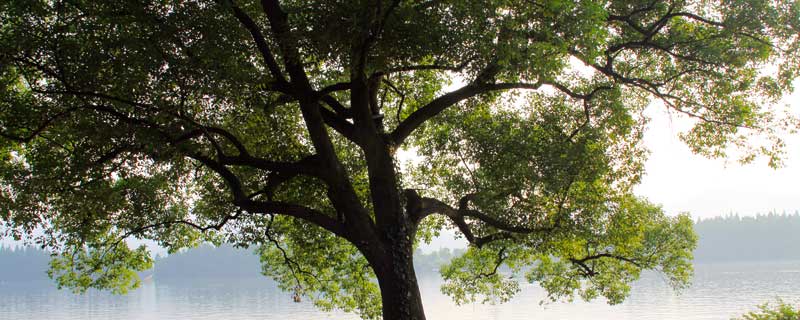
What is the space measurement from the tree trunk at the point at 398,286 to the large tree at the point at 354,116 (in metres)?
0.06

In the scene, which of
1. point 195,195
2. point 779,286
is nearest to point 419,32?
point 195,195

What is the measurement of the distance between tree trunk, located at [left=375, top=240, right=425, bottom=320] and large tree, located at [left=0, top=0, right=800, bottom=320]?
6cm

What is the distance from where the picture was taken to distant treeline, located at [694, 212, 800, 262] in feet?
534

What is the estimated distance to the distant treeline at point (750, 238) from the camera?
163 m

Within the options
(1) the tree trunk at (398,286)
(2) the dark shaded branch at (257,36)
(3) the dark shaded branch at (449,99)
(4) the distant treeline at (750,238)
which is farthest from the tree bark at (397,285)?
(4) the distant treeline at (750,238)

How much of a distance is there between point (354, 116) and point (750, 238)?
584 feet

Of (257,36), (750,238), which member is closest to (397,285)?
(257,36)

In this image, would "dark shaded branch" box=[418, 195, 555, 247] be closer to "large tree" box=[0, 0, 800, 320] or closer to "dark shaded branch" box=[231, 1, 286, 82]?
"large tree" box=[0, 0, 800, 320]

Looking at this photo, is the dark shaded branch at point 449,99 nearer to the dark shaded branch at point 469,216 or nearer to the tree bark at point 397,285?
the dark shaded branch at point 469,216

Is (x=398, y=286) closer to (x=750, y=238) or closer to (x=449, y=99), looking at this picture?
(x=449, y=99)

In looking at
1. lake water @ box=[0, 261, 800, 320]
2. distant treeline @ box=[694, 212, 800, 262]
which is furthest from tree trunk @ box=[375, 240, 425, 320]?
distant treeline @ box=[694, 212, 800, 262]

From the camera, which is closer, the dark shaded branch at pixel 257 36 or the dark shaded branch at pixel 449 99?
the dark shaded branch at pixel 257 36

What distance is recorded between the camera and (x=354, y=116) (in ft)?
49.0

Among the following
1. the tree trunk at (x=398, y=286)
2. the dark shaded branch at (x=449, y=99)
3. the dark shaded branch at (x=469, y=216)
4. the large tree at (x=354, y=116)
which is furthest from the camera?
the dark shaded branch at (x=469, y=216)
